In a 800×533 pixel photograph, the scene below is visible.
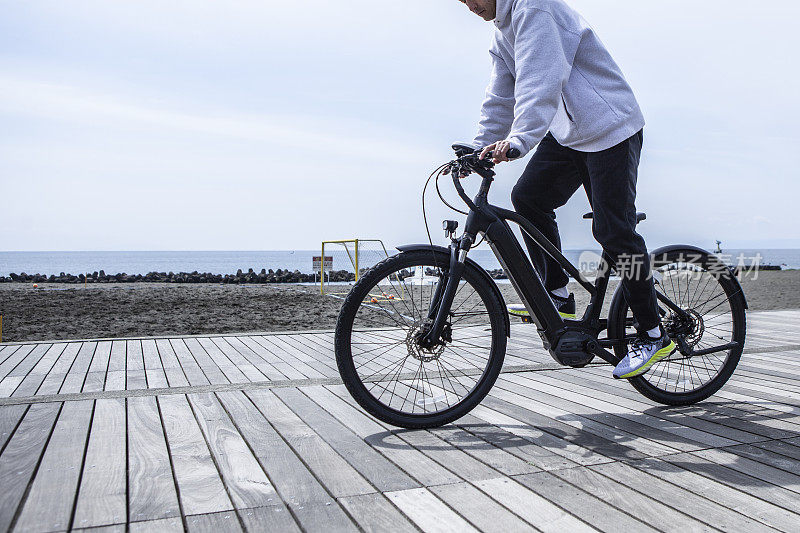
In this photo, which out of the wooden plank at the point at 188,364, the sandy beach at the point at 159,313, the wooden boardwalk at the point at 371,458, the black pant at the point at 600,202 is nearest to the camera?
the wooden boardwalk at the point at 371,458

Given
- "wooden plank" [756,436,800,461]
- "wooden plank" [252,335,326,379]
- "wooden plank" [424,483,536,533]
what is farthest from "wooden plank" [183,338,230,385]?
"wooden plank" [756,436,800,461]

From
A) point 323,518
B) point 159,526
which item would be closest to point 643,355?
point 323,518

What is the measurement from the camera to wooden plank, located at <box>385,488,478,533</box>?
1533 mm

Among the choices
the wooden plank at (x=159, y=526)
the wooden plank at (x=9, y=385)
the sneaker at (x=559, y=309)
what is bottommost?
the wooden plank at (x=9, y=385)

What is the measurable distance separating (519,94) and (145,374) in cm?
238

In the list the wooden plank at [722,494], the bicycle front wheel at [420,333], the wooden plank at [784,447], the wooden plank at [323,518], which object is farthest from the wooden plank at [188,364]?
the wooden plank at [784,447]

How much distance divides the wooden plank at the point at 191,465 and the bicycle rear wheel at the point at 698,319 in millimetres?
1731

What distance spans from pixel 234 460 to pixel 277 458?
0.13 meters

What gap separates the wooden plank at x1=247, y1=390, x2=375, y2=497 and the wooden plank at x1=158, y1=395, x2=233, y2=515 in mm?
273

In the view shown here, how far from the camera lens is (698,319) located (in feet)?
9.59

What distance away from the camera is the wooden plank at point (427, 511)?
5.03ft

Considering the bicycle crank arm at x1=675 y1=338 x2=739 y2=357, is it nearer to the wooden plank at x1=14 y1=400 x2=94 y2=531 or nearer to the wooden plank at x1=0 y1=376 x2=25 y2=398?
the wooden plank at x1=14 y1=400 x2=94 y2=531

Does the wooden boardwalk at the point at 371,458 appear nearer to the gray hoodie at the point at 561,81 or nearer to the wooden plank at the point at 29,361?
the wooden plank at the point at 29,361

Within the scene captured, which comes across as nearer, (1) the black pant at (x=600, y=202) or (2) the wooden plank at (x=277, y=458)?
(2) the wooden plank at (x=277, y=458)
